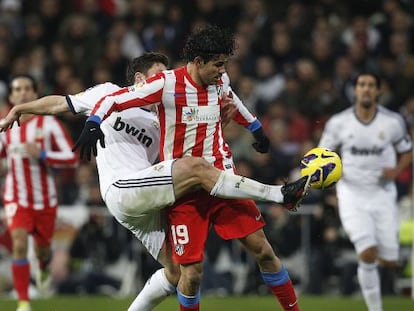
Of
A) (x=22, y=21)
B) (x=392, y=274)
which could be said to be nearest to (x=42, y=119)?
(x=392, y=274)

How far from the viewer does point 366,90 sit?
10609 millimetres

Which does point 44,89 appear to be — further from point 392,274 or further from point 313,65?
point 392,274

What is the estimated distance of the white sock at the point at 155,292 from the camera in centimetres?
824

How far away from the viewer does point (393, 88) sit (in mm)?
15609

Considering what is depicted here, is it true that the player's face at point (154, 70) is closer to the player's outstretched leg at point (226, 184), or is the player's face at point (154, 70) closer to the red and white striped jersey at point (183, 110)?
the red and white striped jersey at point (183, 110)

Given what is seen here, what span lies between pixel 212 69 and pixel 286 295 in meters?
1.75

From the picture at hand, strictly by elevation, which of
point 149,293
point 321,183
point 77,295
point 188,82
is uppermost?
point 188,82

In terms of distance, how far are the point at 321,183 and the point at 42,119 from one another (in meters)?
4.38

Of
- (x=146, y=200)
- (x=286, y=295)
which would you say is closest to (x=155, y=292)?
(x=146, y=200)

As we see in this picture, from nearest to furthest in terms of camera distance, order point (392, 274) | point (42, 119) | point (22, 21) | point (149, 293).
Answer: point (149, 293) → point (42, 119) → point (392, 274) → point (22, 21)

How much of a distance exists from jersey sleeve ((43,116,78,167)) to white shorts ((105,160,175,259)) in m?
2.67

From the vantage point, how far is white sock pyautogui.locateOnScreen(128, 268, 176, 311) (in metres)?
8.24

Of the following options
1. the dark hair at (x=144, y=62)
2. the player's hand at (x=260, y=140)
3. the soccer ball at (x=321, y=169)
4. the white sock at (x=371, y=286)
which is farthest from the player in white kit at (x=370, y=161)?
the soccer ball at (x=321, y=169)

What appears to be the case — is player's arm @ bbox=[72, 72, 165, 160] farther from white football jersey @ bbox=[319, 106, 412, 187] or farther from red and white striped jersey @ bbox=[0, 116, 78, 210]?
white football jersey @ bbox=[319, 106, 412, 187]
